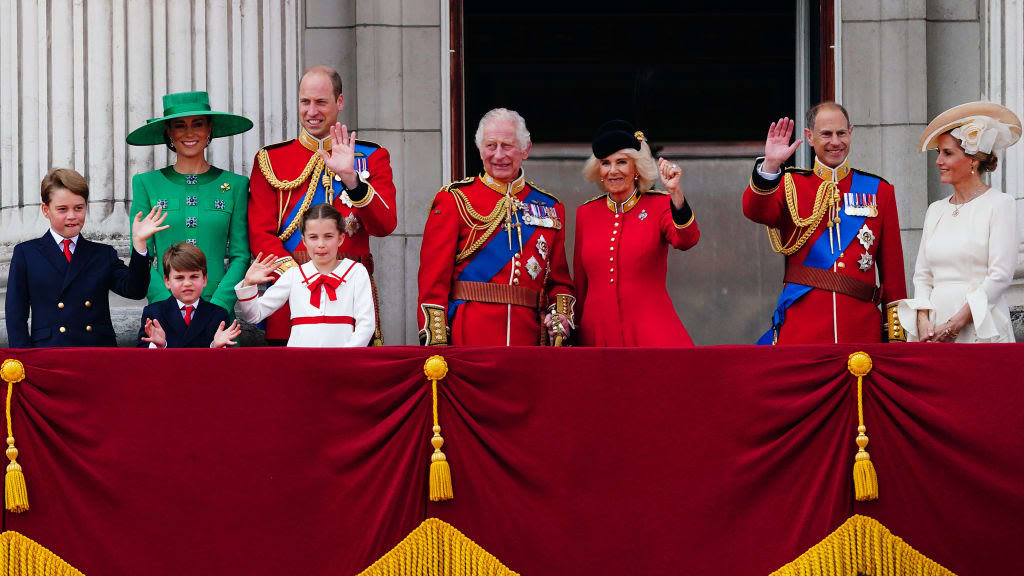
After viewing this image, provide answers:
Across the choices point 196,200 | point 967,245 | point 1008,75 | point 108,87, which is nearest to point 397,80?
point 108,87

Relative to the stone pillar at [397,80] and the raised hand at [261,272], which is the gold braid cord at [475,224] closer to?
the raised hand at [261,272]

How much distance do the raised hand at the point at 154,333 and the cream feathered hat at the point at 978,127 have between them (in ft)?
10.6

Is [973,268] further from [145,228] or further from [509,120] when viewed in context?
[145,228]

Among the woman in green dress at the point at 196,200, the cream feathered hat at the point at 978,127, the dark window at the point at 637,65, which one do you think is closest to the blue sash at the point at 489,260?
the woman in green dress at the point at 196,200

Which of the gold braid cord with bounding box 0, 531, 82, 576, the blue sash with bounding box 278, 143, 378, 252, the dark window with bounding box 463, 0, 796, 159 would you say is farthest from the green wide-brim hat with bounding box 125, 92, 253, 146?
the dark window with bounding box 463, 0, 796, 159

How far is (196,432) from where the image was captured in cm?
552

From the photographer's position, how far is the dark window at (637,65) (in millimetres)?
9938

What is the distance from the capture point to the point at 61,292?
247 inches

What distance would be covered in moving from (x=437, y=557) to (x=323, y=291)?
122 centimetres

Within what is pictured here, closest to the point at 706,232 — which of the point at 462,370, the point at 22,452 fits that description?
the point at 462,370

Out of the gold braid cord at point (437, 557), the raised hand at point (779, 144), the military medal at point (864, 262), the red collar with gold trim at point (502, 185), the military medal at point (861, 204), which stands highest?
the raised hand at point (779, 144)

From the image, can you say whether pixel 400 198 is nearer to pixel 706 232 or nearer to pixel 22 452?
pixel 706 232

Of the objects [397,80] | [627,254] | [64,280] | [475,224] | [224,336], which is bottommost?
[224,336]

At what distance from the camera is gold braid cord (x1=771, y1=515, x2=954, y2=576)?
5352 mm
